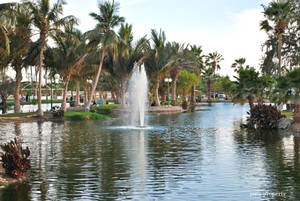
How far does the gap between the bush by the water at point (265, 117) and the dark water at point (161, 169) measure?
4747 millimetres

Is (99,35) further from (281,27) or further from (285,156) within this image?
(285,156)

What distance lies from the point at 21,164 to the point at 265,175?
5980 millimetres

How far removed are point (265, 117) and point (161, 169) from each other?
13.8m

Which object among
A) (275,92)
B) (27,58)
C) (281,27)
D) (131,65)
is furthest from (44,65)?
(275,92)

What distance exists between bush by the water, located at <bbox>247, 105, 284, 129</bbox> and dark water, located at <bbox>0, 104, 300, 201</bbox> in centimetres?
475

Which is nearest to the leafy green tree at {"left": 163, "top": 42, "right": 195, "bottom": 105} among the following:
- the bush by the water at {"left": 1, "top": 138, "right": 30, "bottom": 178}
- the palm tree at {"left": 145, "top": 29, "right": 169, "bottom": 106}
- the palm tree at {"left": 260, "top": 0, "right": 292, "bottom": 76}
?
the palm tree at {"left": 145, "top": 29, "right": 169, "bottom": 106}

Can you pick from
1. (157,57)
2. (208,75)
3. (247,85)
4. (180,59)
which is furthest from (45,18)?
(208,75)

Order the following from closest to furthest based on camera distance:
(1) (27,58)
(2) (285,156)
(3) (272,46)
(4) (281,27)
Result: (2) (285,156) → (4) (281,27) → (1) (27,58) → (3) (272,46)

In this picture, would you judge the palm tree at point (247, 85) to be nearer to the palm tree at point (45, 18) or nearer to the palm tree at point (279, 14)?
the palm tree at point (279, 14)

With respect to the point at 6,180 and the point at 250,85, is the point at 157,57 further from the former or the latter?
the point at 6,180

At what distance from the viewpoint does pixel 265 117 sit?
23.4m

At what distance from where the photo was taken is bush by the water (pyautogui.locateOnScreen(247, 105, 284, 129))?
23.2 metres

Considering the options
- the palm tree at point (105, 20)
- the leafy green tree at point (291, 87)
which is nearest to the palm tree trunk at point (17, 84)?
the palm tree at point (105, 20)

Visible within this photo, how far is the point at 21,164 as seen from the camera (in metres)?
9.88
